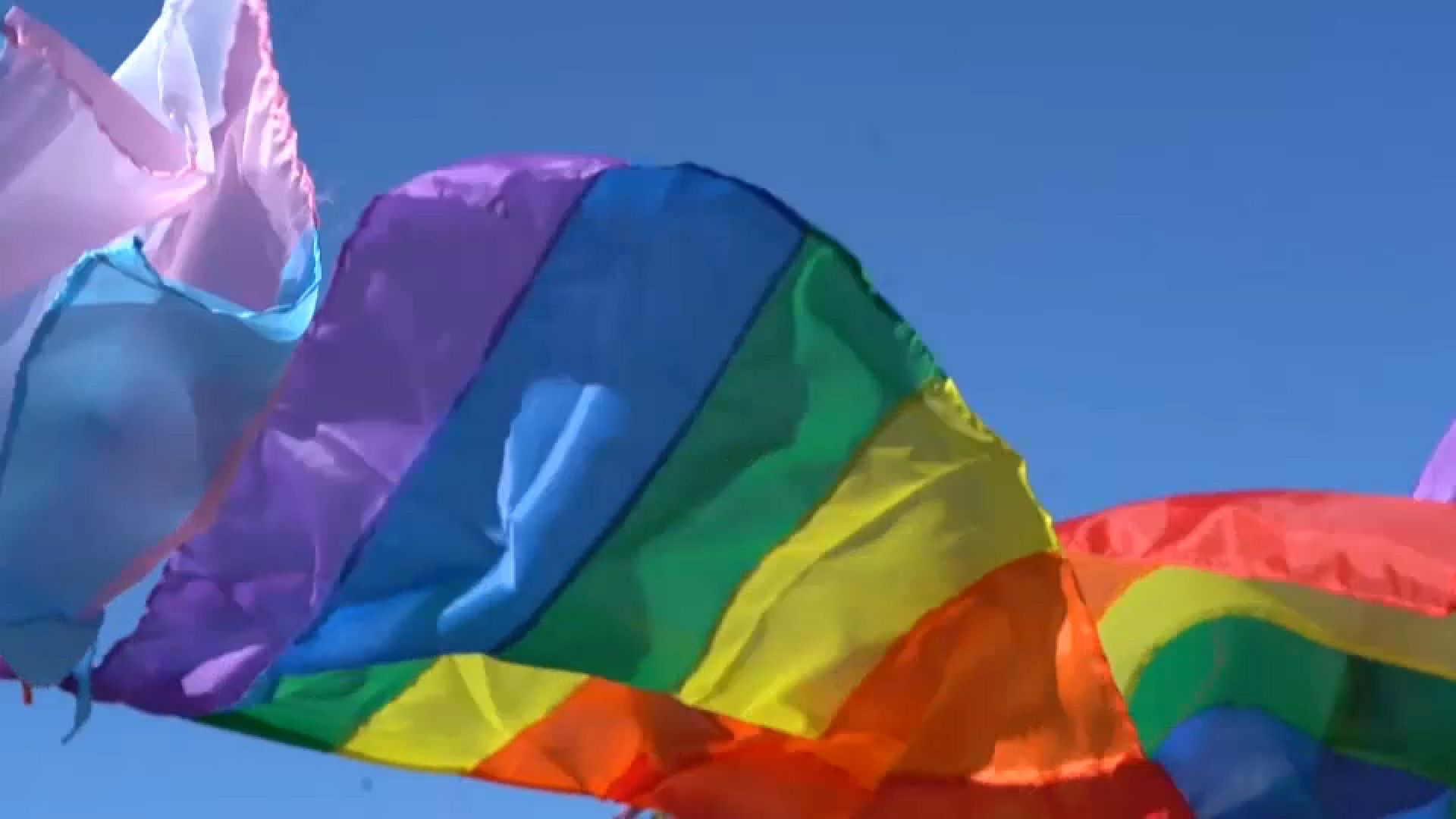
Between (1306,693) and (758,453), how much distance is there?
1.67 metres

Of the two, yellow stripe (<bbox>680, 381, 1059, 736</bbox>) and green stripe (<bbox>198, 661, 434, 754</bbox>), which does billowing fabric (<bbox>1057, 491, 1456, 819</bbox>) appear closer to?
yellow stripe (<bbox>680, 381, 1059, 736</bbox>)

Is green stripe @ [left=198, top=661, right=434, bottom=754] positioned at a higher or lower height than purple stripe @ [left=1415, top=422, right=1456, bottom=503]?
lower

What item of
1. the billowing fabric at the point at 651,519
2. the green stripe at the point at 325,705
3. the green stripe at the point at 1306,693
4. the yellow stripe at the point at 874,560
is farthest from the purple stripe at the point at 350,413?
the green stripe at the point at 1306,693

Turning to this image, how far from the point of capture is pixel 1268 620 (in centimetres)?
466

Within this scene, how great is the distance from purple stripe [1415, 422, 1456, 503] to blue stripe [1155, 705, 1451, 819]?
110 cm

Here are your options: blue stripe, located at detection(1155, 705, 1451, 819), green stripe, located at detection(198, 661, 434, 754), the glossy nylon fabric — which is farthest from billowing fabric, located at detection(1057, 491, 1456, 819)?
the glossy nylon fabric

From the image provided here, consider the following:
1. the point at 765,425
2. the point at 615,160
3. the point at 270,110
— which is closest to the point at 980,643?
the point at 765,425

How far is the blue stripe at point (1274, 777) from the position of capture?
4.56 metres

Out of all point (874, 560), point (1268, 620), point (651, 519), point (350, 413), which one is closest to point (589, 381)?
point (651, 519)

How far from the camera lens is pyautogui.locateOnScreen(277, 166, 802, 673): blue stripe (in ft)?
12.3

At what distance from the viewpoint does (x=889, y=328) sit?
3926mm

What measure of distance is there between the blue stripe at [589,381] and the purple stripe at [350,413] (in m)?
0.06

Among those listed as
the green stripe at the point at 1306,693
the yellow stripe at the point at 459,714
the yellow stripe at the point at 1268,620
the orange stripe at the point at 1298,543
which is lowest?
the yellow stripe at the point at 459,714

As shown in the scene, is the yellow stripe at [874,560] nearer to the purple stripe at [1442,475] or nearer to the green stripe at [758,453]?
the green stripe at [758,453]
